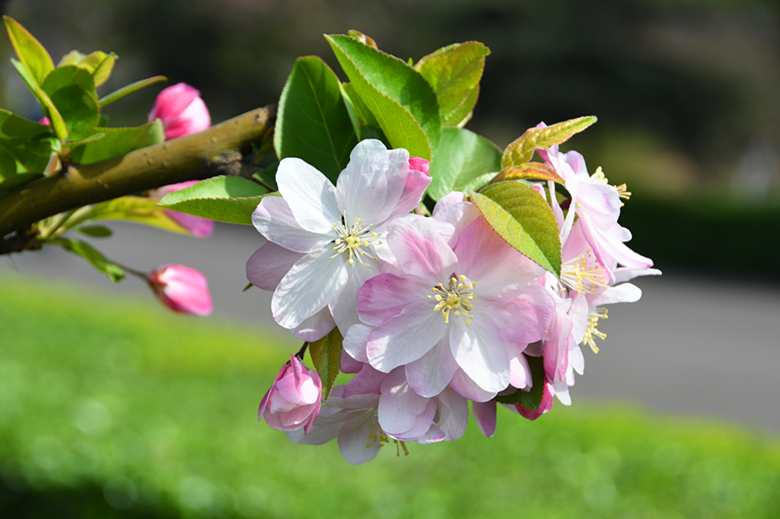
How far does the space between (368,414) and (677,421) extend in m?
3.78

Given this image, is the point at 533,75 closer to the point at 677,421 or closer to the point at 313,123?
the point at 677,421

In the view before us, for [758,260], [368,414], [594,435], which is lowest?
[758,260]

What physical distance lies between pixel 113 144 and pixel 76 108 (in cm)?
5

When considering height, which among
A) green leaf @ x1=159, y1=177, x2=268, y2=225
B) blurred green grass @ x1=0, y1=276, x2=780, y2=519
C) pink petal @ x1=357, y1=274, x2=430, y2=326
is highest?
green leaf @ x1=159, y1=177, x2=268, y2=225

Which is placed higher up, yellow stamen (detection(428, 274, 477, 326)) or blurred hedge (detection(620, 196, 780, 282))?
yellow stamen (detection(428, 274, 477, 326))

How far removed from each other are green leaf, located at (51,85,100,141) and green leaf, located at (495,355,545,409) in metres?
0.45

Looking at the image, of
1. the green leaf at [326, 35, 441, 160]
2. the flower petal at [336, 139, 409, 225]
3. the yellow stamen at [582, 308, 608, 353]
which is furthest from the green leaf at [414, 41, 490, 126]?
the yellow stamen at [582, 308, 608, 353]

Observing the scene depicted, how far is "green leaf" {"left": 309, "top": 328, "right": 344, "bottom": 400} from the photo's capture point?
1.81 feet

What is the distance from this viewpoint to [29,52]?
2.41 ft

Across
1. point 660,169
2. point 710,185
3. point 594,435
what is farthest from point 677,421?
point 710,185

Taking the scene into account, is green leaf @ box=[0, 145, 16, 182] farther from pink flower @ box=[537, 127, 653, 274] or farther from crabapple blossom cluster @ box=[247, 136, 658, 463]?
pink flower @ box=[537, 127, 653, 274]

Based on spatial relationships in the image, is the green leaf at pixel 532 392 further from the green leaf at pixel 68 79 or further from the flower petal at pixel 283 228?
the green leaf at pixel 68 79

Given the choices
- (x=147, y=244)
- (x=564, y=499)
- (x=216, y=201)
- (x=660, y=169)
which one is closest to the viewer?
(x=216, y=201)

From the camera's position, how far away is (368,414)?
63cm
